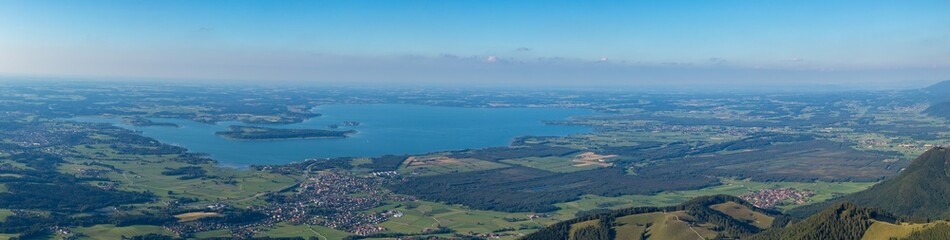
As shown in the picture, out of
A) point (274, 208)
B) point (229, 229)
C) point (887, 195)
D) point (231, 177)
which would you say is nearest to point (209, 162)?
point (231, 177)

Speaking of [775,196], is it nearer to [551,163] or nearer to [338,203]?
[551,163]

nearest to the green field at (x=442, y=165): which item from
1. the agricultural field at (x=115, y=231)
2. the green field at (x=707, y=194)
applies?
the green field at (x=707, y=194)

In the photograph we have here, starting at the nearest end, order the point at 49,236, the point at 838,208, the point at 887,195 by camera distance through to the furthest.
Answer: the point at 838,208, the point at 49,236, the point at 887,195

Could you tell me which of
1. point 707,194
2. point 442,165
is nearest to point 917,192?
point 707,194

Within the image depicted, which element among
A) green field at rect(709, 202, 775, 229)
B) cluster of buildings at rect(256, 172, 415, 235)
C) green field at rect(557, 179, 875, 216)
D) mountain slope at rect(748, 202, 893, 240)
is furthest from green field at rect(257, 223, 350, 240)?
mountain slope at rect(748, 202, 893, 240)

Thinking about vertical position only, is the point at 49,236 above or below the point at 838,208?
below

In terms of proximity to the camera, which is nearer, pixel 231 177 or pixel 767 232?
pixel 767 232

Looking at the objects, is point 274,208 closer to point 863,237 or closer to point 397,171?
point 397,171
